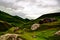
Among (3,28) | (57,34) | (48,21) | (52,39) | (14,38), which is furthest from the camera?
(3,28)

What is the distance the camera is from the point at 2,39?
6638 centimetres

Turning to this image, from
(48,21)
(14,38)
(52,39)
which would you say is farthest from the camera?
(48,21)

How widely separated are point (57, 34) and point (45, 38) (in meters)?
6.86

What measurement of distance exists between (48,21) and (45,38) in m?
52.9

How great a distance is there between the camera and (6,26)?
5517 inches

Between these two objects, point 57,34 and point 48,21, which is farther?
point 48,21

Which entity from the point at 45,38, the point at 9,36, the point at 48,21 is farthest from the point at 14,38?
the point at 48,21

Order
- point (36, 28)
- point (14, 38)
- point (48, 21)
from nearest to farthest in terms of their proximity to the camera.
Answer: point (14, 38), point (36, 28), point (48, 21)

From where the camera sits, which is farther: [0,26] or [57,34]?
[0,26]

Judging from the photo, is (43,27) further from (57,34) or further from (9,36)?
(9,36)

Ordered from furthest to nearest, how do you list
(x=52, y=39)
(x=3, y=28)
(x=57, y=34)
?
(x=3, y=28) → (x=57, y=34) → (x=52, y=39)

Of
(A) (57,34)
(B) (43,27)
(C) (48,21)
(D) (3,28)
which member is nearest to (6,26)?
(D) (3,28)

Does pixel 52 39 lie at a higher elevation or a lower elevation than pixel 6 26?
lower

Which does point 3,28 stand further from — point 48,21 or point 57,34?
point 57,34
